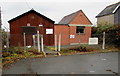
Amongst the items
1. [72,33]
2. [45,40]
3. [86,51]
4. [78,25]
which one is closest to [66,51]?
[86,51]

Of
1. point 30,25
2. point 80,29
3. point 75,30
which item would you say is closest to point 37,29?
point 30,25

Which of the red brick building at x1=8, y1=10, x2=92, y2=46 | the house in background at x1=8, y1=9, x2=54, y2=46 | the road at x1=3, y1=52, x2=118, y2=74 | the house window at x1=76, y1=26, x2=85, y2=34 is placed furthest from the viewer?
the house window at x1=76, y1=26, x2=85, y2=34

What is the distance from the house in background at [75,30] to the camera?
48.5ft

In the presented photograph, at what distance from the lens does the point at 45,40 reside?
13.6 m

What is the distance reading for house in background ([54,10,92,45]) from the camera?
14773 millimetres

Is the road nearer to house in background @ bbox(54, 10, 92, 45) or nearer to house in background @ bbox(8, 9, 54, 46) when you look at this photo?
house in background @ bbox(8, 9, 54, 46)

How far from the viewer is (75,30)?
1564cm

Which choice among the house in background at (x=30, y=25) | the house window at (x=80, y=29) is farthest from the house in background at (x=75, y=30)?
the house in background at (x=30, y=25)

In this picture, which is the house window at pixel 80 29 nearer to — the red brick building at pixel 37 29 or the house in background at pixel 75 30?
the house in background at pixel 75 30

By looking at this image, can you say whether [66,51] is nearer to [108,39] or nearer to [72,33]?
[108,39]

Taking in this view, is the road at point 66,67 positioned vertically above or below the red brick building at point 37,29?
below

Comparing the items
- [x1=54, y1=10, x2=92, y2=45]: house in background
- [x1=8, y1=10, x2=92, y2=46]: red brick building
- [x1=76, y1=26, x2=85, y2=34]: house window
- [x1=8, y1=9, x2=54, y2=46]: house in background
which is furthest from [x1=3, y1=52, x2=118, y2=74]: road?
[x1=76, y1=26, x2=85, y2=34]: house window

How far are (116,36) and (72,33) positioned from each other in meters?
6.10

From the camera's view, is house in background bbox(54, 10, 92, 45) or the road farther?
house in background bbox(54, 10, 92, 45)
